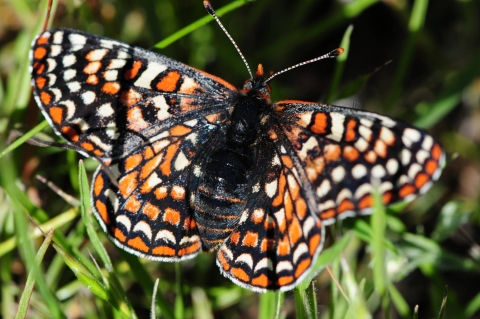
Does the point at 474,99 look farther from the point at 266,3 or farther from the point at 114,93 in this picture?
the point at 114,93

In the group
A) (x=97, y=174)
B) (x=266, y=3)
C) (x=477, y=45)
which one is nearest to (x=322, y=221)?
(x=97, y=174)

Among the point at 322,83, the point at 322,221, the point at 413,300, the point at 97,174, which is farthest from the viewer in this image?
the point at 322,83

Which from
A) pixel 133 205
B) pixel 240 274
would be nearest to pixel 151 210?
pixel 133 205

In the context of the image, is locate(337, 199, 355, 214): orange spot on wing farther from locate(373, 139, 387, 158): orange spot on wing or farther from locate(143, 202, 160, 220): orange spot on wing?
locate(143, 202, 160, 220): orange spot on wing

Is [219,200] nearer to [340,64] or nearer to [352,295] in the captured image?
[352,295]

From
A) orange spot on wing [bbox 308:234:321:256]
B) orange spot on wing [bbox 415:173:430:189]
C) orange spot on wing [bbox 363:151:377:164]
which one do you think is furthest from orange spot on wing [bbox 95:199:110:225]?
orange spot on wing [bbox 415:173:430:189]

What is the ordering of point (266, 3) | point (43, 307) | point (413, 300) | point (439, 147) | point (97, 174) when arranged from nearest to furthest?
point (439, 147)
point (97, 174)
point (43, 307)
point (413, 300)
point (266, 3)
